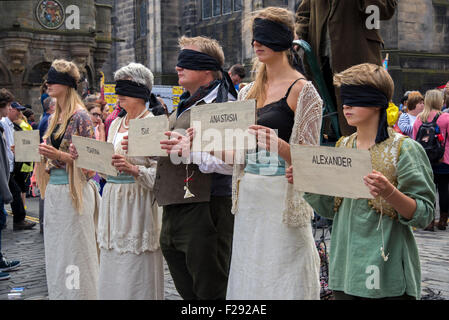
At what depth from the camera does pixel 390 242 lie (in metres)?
3.30

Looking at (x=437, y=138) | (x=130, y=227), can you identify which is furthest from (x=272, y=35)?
(x=437, y=138)

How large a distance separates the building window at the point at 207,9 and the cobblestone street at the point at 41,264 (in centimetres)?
2399

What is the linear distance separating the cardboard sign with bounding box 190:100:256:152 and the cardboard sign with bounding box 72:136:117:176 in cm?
116

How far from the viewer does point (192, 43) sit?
4434mm

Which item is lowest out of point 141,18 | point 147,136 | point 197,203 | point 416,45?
point 197,203

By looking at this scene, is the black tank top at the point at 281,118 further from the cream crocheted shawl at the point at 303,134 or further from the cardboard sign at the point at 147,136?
the cardboard sign at the point at 147,136

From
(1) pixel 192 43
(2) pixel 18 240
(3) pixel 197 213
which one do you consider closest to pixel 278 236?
(3) pixel 197 213

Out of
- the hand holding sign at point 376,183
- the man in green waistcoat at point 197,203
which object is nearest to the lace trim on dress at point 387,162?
the hand holding sign at point 376,183

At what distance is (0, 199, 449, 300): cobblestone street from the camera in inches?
253

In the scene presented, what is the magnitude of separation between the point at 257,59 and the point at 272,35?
0.91ft

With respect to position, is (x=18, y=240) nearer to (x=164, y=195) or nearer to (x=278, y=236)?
(x=164, y=195)

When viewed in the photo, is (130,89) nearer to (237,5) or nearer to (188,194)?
(188,194)

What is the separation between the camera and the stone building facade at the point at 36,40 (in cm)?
2047

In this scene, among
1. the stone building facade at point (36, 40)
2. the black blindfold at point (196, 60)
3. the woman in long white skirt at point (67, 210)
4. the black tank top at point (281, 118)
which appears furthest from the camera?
the stone building facade at point (36, 40)
